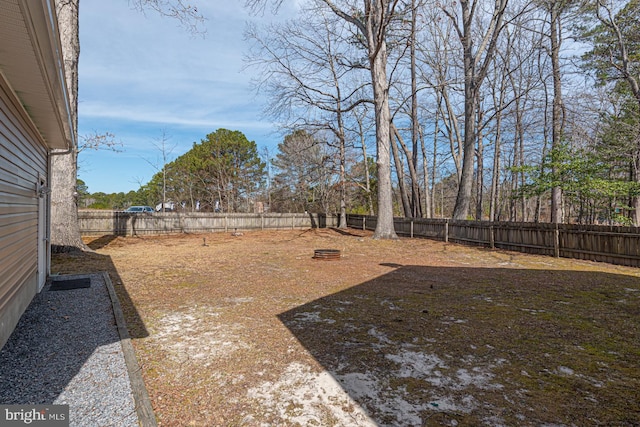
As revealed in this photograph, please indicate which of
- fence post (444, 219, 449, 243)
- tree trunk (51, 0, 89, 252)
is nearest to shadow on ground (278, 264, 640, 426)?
fence post (444, 219, 449, 243)

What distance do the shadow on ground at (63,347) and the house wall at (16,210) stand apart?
0.67 feet

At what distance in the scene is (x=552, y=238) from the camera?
9133 millimetres

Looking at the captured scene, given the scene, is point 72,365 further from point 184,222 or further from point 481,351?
point 184,222

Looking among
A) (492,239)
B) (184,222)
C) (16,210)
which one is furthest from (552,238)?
(184,222)

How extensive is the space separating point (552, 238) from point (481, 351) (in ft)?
26.2

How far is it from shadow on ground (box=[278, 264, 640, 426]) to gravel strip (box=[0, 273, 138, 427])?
158 centimetres

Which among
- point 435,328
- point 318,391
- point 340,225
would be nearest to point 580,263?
point 435,328

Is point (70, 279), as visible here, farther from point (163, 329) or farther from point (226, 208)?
point (226, 208)

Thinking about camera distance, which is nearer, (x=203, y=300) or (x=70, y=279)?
(x=203, y=300)

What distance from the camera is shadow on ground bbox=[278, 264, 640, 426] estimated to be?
215cm

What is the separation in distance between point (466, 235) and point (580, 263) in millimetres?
4312

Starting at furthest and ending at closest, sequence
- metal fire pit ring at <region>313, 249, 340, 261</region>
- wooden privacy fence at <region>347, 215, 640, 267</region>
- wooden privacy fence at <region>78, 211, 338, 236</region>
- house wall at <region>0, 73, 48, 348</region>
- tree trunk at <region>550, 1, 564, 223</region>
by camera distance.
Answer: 1. wooden privacy fence at <region>78, 211, 338, 236</region>
2. tree trunk at <region>550, 1, 564, 223</region>
3. metal fire pit ring at <region>313, 249, 340, 261</region>
4. wooden privacy fence at <region>347, 215, 640, 267</region>
5. house wall at <region>0, 73, 48, 348</region>

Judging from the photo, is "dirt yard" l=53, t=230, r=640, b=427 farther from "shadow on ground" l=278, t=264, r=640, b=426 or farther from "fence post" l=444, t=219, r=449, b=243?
"fence post" l=444, t=219, r=449, b=243

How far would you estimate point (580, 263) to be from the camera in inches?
316
